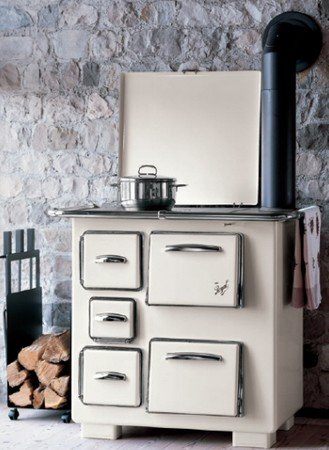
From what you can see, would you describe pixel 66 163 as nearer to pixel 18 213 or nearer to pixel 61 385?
pixel 18 213

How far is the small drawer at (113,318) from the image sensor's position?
13.2 feet

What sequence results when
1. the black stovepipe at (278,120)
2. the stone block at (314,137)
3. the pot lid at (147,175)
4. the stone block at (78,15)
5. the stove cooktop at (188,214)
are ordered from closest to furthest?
the stove cooktop at (188,214) → the pot lid at (147,175) → the black stovepipe at (278,120) → the stone block at (314,137) → the stone block at (78,15)

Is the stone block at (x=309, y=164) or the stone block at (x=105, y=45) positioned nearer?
the stone block at (x=309, y=164)

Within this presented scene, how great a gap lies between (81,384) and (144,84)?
1.39 meters

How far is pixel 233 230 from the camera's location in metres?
3.94

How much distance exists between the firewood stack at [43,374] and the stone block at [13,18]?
145 cm

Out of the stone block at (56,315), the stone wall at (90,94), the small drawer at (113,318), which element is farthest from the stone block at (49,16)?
the small drawer at (113,318)

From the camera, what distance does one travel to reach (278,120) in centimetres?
421

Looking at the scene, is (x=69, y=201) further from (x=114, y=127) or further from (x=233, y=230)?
(x=233, y=230)

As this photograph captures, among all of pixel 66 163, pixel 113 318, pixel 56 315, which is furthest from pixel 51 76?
pixel 113 318

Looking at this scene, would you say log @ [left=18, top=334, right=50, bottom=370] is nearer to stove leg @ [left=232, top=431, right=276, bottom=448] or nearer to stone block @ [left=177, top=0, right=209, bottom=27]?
stove leg @ [left=232, top=431, right=276, bottom=448]

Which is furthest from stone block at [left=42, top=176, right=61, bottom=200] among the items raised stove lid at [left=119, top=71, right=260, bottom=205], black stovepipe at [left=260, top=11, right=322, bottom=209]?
black stovepipe at [left=260, top=11, right=322, bottom=209]

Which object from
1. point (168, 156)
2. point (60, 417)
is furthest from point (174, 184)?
point (60, 417)

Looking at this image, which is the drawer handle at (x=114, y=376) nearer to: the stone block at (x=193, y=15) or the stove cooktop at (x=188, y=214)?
the stove cooktop at (x=188, y=214)
